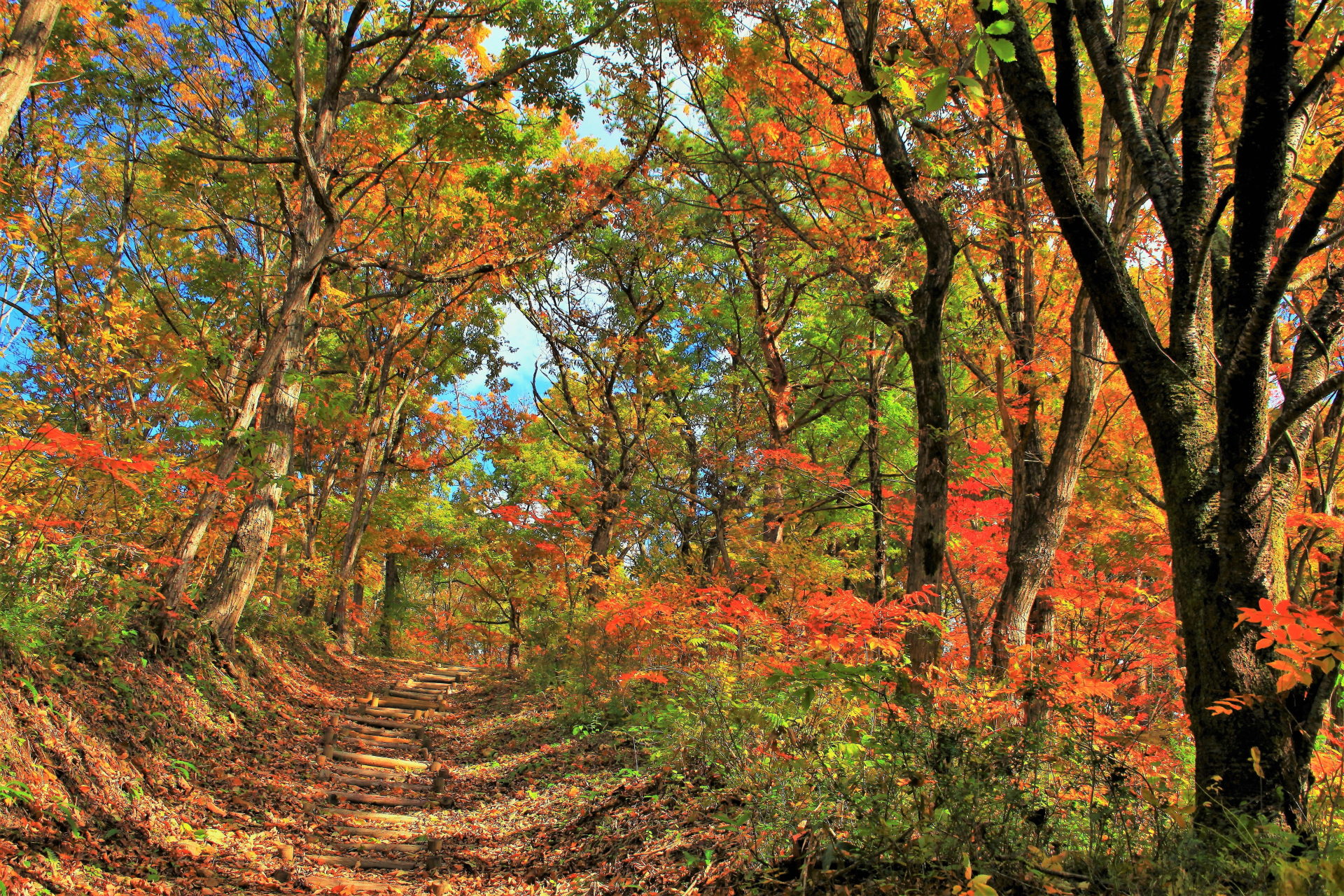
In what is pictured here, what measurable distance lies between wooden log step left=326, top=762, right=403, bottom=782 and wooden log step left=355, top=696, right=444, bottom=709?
3254 millimetres

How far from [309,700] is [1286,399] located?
10.5 meters

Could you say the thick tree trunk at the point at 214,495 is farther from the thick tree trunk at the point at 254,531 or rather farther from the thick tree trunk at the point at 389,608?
the thick tree trunk at the point at 389,608

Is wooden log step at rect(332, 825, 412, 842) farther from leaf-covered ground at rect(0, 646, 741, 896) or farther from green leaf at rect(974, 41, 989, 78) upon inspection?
green leaf at rect(974, 41, 989, 78)

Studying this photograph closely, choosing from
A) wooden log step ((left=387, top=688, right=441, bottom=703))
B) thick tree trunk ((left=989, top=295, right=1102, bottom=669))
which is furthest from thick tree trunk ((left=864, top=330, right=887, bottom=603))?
wooden log step ((left=387, top=688, right=441, bottom=703))

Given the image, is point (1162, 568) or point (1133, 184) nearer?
point (1133, 184)

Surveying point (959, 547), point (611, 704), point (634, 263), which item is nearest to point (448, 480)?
point (634, 263)

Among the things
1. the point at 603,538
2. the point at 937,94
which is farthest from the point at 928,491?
the point at 603,538

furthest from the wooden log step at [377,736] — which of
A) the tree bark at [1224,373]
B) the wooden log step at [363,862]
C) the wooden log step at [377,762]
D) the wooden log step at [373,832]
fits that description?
the tree bark at [1224,373]

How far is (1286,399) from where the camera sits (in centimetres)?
318

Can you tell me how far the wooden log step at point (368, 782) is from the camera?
266 inches

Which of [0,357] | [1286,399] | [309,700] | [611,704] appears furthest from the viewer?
[0,357]

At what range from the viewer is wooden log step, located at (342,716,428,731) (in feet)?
30.9

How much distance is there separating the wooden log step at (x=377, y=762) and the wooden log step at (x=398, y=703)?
301 centimetres

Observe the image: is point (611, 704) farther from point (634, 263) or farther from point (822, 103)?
point (634, 263)
